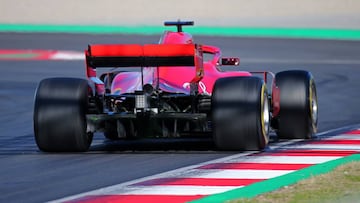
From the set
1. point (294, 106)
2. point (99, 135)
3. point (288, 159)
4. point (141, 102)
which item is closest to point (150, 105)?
point (141, 102)

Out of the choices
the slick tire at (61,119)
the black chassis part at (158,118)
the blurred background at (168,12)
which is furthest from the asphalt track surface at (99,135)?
the blurred background at (168,12)

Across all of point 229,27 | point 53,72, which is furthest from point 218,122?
point 229,27

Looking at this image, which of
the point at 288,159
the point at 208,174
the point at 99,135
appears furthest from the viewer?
the point at 99,135

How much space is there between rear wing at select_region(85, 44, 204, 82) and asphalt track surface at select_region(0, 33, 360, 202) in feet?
3.24

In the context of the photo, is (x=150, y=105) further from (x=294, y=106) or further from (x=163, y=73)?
(x=294, y=106)

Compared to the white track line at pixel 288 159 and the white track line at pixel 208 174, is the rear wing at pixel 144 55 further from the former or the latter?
the white track line at pixel 288 159

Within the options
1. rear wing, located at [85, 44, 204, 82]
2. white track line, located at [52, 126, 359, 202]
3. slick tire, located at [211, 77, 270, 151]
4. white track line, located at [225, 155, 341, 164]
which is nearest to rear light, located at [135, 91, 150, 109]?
rear wing, located at [85, 44, 204, 82]

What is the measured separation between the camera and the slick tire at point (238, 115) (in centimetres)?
1114

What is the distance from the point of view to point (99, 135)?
14500 millimetres

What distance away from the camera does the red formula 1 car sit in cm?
1122

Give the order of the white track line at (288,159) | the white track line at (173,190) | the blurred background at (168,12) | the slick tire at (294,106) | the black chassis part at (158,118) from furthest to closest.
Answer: the blurred background at (168,12) < the slick tire at (294,106) < the black chassis part at (158,118) < the white track line at (288,159) < the white track line at (173,190)

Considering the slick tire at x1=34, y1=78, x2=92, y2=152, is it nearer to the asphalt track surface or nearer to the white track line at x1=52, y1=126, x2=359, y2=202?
the asphalt track surface

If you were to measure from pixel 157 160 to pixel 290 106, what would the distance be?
8.29 ft

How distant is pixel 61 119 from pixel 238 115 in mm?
1898
